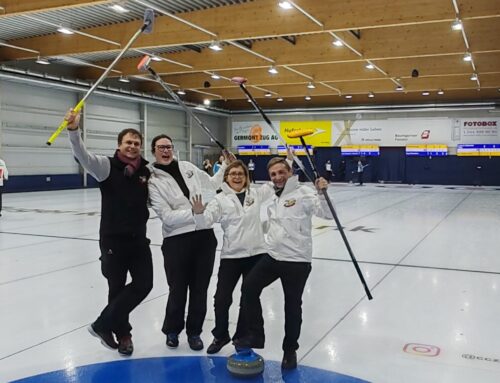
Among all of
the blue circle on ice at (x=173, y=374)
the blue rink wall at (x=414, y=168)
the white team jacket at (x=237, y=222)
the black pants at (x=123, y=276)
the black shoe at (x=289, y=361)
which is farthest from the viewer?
the blue rink wall at (x=414, y=168)

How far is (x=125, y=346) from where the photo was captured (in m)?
3.71

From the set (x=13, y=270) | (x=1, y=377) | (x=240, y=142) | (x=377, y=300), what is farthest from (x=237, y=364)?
(x=240, y=142)

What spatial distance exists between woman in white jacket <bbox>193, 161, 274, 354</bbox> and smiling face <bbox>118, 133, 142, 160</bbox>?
646 millimetres

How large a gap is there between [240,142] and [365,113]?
27.9 feet

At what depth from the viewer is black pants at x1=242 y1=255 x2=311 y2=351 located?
3.48 metres

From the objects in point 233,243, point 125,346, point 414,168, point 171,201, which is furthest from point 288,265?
point 414,168

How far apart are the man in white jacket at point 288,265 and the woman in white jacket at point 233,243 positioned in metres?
0.13

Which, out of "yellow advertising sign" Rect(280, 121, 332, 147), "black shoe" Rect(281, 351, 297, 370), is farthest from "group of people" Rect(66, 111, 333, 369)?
"yellow advertising sign" Rect(280, 121, 332, 147)

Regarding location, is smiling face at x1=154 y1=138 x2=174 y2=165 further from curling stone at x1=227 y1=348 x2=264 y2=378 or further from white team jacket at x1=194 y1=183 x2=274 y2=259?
curling stone at x1=227 y1=348 x2=264 y2=378

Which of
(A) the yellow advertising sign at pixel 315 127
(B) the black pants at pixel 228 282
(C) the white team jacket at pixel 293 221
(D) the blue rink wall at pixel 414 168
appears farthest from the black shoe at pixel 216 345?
(A) the yellow advertising sign at pixel 315 127

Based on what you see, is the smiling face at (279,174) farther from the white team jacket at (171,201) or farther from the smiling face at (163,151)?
the smiling face at (163,151)

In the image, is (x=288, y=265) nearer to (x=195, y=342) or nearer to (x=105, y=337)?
(x=195, y=342)

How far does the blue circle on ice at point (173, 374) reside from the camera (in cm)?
325

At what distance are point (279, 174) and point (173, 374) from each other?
1536 millimetres
